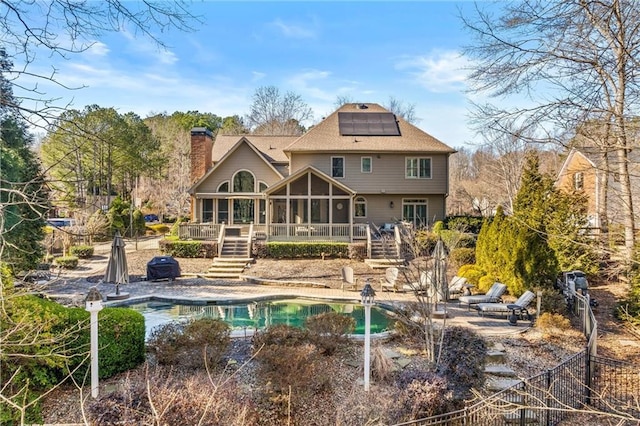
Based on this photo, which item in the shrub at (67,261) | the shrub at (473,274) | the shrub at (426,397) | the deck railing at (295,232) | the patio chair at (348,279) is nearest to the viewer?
the shrub at (426,397)

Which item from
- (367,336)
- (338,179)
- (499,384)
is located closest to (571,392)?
(499,384)

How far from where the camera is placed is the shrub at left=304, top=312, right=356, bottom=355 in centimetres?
838

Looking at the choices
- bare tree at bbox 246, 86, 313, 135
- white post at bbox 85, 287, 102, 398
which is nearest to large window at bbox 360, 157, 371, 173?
white post at bbox 85, 287, 102, 398

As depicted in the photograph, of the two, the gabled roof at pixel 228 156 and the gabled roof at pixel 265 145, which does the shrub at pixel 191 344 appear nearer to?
the gabled roof at pixel 228 156

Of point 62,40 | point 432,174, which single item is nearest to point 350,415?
point 62,40

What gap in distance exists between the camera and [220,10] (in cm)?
587

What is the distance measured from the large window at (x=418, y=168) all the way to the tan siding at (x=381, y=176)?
10.3 inches

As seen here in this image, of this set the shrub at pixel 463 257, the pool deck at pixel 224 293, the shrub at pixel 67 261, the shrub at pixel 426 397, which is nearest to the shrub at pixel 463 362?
the shrub at pixel 426 397

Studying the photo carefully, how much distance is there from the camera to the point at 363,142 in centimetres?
2627

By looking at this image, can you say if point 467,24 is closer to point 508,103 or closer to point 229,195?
point 508,103

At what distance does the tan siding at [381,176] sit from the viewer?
2597 centimetres

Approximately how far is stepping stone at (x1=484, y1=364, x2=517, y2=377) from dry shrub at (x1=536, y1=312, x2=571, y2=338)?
265 cm

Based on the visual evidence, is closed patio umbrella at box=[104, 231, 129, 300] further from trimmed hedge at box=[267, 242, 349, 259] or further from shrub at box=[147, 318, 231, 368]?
trimmed hedge at box=[267, 242, 349, 259]

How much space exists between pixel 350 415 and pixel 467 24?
7197 millimetres
